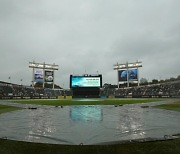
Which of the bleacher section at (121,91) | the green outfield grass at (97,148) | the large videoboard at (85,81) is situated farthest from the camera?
the bleacher section at (121,91)

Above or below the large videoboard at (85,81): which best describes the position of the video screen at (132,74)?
above

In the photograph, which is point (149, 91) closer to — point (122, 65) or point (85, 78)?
point (122, 65)

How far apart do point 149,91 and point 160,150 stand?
A: 10224cm

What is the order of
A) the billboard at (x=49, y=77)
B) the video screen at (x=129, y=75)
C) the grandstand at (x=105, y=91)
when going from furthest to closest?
the video screen at (x=129, y=75) < the billboard at (x=49, y=77) < the grandstand at (x=105, y=91)

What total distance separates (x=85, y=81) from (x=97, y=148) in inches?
3062

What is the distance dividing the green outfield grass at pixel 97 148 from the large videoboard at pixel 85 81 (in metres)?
77.1

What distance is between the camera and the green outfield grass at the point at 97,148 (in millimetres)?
4707

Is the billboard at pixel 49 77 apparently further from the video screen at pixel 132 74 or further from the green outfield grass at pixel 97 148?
the green outfield grass at pixel 97 148

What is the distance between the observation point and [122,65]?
109312 millimetres

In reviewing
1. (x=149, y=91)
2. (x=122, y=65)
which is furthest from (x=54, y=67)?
(x=149, y=91)

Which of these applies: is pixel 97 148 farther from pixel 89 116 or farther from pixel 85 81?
pixel 85 81

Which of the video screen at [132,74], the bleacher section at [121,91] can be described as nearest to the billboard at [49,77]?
the bleacher section at [121,91]

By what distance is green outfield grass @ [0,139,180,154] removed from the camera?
15.4ft

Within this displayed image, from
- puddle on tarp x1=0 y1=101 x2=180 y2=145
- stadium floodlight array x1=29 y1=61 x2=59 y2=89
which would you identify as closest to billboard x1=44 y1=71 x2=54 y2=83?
stadium floodlight array x1=29 y1=61 x2=59 y2=89
